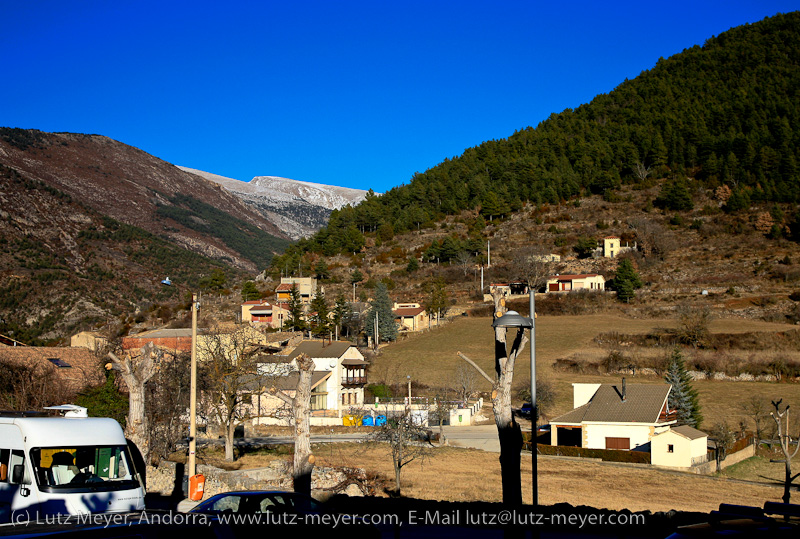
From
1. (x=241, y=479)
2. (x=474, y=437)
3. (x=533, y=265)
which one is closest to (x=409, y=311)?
(x=533, y=265)

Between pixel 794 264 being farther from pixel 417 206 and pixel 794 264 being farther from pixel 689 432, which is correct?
pixel 417 206

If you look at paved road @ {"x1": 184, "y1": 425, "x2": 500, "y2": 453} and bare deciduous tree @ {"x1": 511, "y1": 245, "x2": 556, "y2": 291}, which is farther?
bare deciduous tree @ {"x1": 511, "y1": 245, "x2": 556, "y2": 291}

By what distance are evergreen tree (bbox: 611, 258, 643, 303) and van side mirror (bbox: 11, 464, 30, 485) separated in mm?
83782

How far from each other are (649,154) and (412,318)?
92.9 meters

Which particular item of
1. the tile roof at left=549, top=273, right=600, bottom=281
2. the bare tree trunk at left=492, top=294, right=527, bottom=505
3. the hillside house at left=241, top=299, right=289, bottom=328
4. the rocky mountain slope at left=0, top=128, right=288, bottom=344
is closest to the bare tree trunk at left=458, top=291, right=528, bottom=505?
the bare tree trunk at left=492, top=294, right=527, bottom=505

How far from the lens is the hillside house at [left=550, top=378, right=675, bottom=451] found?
129ft

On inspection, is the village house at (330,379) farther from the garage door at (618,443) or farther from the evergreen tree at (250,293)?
the evergreen tree at (250,293)

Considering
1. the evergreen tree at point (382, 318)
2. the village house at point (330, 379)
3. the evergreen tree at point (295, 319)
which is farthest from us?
the evergreen tree at point (295, 319)

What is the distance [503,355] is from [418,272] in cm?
10186

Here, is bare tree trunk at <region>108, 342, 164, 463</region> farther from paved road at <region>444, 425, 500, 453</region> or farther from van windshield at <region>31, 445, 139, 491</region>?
paved road at <region>444, 425, 500, 453</region>

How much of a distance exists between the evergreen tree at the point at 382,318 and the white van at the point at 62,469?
6711cm

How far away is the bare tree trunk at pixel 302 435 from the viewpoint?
15383 mm

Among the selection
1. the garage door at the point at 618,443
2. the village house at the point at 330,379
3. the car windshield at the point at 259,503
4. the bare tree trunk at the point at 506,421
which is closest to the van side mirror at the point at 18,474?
the car windshield at the point at 259,503

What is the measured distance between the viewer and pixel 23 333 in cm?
7000
